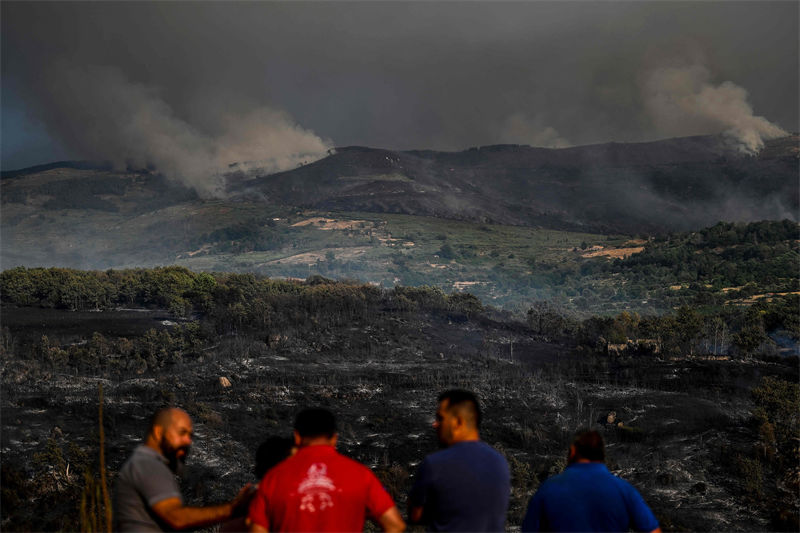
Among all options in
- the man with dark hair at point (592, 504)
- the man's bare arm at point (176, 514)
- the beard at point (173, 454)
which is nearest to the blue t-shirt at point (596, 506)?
the man with dark hair at point (592, 504)

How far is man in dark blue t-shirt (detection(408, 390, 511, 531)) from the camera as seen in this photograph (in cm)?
543

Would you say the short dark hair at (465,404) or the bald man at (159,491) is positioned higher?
the short dark hair at (465,404)

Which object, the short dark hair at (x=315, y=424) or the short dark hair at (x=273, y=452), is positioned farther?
the short dark hair at (x=273, y=452)

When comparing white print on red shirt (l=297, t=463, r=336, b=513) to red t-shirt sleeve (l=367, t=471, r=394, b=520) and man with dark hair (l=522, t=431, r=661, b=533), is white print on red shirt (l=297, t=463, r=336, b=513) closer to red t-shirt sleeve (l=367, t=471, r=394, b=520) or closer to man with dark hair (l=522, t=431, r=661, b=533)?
red t-shirt sleeve (l=367, t=471, r=394, b=520)

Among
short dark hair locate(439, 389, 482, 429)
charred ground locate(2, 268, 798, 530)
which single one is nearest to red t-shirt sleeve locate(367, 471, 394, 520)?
short dark hair locate(439, 389, 482, 429)

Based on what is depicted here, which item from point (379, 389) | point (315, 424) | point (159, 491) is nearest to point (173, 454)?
point (159, 491)

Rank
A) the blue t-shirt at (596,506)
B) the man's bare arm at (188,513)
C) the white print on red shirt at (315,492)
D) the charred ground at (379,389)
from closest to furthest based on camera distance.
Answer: the white print on red shirt at (315,492) → the man's bare arm at (188,513) → the blue t-shirt at (596,506) → the charred ground at (379,389)

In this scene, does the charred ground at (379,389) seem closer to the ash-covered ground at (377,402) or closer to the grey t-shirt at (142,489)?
the ash-covered ground at (377,402)

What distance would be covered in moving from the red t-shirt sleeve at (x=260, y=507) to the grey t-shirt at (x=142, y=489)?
59 centimetres

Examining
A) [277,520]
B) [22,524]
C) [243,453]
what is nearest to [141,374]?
[243,453]

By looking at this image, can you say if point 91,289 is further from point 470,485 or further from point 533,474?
point 470,485

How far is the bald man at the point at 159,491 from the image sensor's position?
5.29 m

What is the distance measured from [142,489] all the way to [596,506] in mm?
3455

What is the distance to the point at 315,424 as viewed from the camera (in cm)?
530
